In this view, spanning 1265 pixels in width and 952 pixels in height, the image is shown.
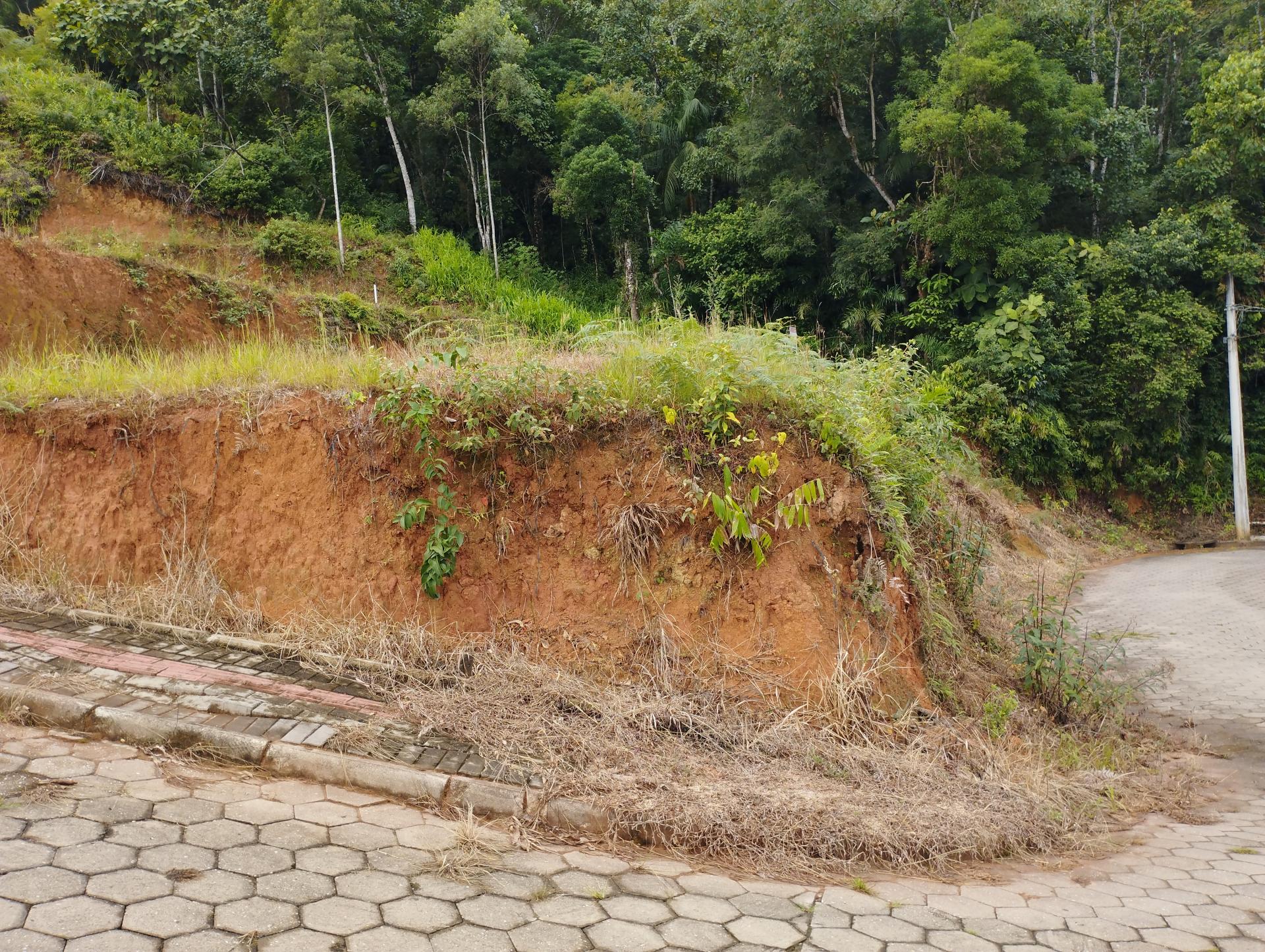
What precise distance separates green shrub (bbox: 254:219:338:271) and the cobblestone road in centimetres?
1911

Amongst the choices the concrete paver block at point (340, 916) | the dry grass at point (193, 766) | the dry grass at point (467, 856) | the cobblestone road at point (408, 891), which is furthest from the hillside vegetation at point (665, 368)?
the concrete paver block at point (340, 916)

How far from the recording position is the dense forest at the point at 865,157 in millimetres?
18594

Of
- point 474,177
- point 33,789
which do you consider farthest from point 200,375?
point 474,177

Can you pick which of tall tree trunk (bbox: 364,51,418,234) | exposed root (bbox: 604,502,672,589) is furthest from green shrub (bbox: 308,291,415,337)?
exposed root (bbox: 604,502,672,589)

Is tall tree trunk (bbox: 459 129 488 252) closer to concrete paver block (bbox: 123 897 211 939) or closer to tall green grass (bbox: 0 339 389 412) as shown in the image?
tall green grass (bbox: 0 339 389 412)

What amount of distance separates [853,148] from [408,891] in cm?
2108

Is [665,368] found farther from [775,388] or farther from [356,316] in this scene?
[356,316]

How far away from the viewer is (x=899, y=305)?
68.8ft

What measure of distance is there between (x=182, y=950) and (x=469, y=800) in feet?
4.20

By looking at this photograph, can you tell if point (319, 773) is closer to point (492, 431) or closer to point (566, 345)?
point (492, 431)

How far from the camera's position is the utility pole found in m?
19.8

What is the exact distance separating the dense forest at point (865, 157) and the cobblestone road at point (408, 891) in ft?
46.7

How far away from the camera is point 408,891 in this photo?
113 inches

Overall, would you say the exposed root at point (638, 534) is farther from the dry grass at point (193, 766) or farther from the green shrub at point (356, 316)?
the green shrub at point (356, 316)
